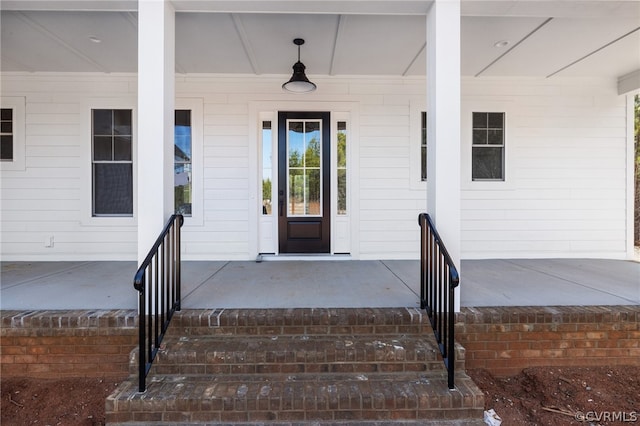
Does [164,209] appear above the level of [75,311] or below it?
above

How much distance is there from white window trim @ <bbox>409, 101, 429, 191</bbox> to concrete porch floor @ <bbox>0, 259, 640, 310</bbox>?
3.70 ft

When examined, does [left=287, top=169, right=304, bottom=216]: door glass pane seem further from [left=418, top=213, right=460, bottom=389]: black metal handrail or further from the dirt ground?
the dirt ground

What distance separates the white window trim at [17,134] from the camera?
426cm

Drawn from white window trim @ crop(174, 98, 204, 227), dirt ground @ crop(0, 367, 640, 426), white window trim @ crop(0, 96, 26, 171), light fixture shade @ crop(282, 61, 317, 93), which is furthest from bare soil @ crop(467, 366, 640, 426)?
white window trim @ crop(0, 96, 26, 171)

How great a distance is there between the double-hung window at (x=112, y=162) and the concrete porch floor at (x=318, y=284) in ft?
2.67

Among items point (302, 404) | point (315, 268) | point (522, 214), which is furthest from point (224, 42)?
point (522, 214)

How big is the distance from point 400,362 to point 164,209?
196 centimetres

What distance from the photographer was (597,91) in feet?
14.8

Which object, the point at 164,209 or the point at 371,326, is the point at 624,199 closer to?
the point at 371,326

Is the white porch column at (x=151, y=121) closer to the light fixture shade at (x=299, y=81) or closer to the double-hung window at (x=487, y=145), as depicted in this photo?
the light fixture shade at (x=299, y=81)

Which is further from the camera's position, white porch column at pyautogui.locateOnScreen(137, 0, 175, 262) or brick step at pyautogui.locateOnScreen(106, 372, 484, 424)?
white porch column at pyautogui.locateOnScreen(137, 0, 175, 262)

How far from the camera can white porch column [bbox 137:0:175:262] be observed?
2.33 metres

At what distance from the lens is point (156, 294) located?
2043mm

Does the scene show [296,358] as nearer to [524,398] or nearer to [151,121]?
[524,398]
